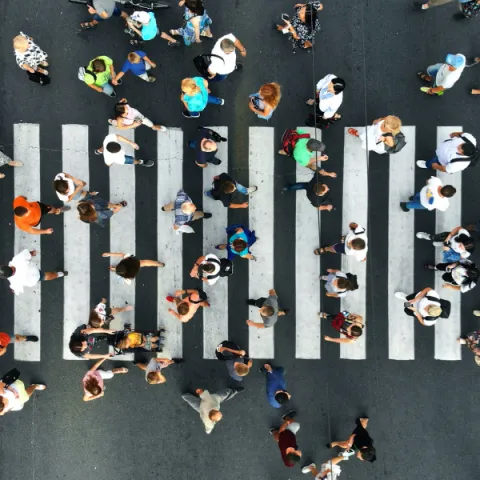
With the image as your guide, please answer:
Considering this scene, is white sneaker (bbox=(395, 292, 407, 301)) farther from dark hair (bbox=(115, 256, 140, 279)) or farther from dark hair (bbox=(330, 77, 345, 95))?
dark hair (bbox=(115, 256, 140, 279))

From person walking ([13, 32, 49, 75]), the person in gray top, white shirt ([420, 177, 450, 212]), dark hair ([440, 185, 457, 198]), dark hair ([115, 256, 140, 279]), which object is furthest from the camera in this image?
person walking ([13, 32, 49, 75])

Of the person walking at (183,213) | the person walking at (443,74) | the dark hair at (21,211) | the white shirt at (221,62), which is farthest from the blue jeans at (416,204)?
the dark hair at (21,211)

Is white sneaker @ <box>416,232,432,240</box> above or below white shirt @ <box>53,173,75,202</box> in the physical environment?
below

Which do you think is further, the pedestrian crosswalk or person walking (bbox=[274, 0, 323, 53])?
the pedestrian crosswalk

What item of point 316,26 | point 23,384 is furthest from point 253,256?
point 23,384

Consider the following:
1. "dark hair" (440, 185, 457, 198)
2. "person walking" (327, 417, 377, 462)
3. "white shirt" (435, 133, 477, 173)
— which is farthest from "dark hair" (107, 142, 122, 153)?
"person walking" (327, 417, 377, 462)

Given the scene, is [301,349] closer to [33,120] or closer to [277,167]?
[277,167]

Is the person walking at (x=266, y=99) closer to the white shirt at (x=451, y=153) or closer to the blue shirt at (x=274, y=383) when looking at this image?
the white shirt at (x=451, y=153)
